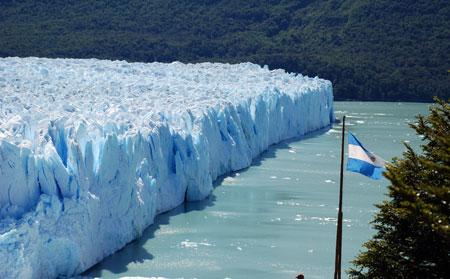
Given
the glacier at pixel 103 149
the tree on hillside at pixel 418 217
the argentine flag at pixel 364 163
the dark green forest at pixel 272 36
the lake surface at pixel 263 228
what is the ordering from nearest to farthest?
1. the tree on hillside at pixel 418 217
2. the argentine flag at pixel 364 163
3. the glacier at pixel 103 149
4. the lake surface at pixel 263 228
5. the dark green forest at pixel 272 36

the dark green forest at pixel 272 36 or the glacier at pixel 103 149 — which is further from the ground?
the dark green forest at pixel 272 36

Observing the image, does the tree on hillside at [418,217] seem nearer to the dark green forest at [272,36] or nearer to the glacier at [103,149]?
the glacier at [103,149]

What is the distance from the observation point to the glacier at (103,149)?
10.6 m

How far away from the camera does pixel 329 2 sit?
63.8 metres

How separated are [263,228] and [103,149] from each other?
12.3 feet

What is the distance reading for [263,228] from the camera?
15.1 m

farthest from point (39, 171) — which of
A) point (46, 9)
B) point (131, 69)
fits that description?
point (46, 9)

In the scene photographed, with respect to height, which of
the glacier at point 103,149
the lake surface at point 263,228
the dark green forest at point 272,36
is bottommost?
the lake surface at point 263,228

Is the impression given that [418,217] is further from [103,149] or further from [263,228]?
[263,228]

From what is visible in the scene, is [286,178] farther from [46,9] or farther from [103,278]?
[46,9]

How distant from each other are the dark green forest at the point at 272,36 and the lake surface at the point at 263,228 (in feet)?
91.8

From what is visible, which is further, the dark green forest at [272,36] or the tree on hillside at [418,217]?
the dark green forest at [272,36]

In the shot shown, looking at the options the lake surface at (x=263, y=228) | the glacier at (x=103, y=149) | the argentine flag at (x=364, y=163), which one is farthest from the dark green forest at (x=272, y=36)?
the argentine flag at (x=364, y=163)

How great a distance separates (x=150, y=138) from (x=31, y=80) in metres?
7.12
